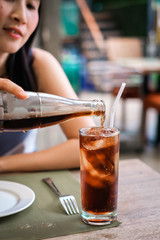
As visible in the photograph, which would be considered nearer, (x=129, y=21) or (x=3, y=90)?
(x=3, y=90)

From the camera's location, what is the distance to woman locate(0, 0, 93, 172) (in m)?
1.18

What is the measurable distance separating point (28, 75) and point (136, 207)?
897 millimetres

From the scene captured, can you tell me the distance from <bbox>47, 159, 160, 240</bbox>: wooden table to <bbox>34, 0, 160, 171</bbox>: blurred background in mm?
1272

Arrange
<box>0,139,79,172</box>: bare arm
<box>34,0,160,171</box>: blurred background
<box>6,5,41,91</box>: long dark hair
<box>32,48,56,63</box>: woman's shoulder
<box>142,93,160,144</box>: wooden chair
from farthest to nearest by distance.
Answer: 1. <box>34,0,160,171</box>: blurred background
2. <box>142,93,160,144</box>: wooden chair
3. <box>32,48,56,63</box>: woman's shoulder
4. <box>6,5,41,91</box>: long dark hair
5. <box>0,139,79,172</box>: bare arm

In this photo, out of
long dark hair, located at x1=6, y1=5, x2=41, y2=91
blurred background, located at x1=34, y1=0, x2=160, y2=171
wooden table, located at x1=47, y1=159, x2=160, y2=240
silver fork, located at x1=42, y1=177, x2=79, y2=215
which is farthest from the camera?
blurred background, located at x1=34, y1=0, x2=160, y2=171

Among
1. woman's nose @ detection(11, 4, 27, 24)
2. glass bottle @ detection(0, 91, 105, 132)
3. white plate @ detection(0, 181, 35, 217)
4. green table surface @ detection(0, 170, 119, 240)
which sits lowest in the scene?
green table surface @ detection(0, 170, 119, 240)

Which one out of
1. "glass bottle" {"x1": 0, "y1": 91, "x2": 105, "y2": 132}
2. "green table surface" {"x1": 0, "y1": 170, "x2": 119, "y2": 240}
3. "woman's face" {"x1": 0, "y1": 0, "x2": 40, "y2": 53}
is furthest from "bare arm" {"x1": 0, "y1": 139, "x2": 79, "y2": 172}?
"woman's face" {"x1": 0, "y1": 0, "x2": 40, "y2": 53}

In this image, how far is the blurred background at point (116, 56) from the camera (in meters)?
4.01

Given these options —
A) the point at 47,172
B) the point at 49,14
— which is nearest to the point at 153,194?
the point at 47,172

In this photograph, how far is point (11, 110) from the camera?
828 mm

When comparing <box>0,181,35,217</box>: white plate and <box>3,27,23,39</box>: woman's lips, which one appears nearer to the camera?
<box>0,181,35,217</box>: white plate

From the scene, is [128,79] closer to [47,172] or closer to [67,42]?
[47,172]

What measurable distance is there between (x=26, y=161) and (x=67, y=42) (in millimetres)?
8363

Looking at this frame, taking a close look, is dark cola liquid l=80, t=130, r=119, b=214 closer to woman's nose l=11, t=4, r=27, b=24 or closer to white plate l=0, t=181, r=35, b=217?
white plate l=0, t=181, r=35, b=217
